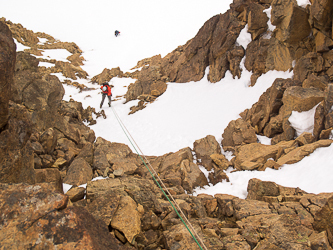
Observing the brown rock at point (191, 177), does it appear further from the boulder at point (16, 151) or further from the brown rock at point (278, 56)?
the brown rock at point (278, 56)

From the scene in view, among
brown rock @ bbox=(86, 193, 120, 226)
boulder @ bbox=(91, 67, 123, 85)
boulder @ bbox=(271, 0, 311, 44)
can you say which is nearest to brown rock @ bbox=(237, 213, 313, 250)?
brown rock @ bbox=(86, 193, 120, 226)

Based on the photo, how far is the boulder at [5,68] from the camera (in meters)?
3.11

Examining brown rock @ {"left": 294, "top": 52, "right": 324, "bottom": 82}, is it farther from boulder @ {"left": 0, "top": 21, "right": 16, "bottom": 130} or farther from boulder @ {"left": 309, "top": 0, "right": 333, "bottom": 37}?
boulder @ {"left": 0, "top": 21, "right": 16, "bottom": 130}

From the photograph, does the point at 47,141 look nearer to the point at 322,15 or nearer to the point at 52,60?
the point at 322,15

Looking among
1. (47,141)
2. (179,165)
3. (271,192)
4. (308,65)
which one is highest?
(47,141)

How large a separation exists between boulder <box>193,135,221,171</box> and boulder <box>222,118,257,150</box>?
2.83ft

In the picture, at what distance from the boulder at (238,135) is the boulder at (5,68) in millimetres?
10034

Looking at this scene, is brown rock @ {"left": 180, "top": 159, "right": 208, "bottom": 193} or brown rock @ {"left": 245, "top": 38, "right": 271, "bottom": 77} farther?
brown rock @ {"left": 245, "top": 38, "right": 271, "bottom": 77}

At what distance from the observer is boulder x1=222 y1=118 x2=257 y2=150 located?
10.8 meters

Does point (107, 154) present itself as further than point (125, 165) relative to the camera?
Yes

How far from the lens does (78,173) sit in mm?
6258

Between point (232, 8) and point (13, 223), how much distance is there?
2175cm

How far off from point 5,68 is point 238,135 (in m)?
10.6

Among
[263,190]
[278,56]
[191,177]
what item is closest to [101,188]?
[191,177]
